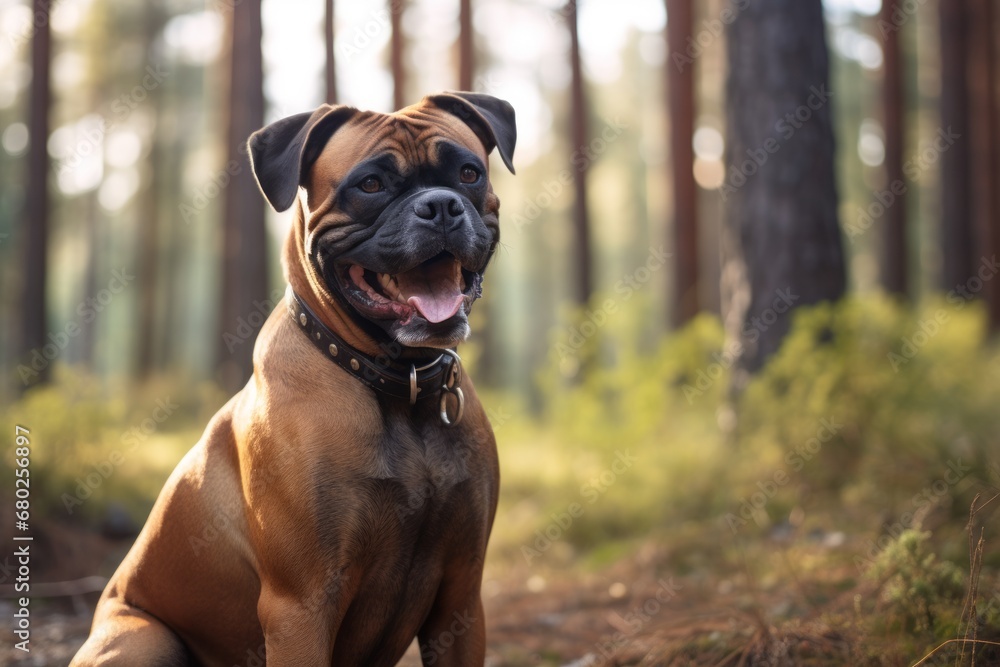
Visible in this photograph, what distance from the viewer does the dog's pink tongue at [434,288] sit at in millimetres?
2766

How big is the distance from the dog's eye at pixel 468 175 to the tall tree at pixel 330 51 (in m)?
4.42

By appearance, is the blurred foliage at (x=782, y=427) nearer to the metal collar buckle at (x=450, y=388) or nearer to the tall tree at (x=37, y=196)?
the metal collar buckle at (x=450, y=388)

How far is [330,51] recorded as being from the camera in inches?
283

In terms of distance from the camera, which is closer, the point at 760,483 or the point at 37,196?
the point at 760,483

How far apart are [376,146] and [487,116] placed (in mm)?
582

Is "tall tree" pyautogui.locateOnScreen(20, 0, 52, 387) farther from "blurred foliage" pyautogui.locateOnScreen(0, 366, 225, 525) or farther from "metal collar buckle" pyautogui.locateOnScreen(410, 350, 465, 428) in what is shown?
"metal collar buckle" pyautogui.locateOnScreen(410, 350, 465, 428)

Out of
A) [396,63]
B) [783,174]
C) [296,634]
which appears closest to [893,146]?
[396,63]

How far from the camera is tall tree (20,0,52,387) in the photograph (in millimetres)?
8641

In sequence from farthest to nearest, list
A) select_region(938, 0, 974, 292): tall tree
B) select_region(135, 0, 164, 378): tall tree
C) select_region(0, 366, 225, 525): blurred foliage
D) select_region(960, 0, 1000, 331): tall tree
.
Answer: select_region(135, 0, 164, 378): tall tree < select_region(960, 0, 1000, 331): tall tree < select_region(938, 0, 974, 292): tall tree < select_region(0, 366, 225, 525): blurred foliage

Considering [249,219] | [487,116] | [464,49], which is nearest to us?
[487,116]

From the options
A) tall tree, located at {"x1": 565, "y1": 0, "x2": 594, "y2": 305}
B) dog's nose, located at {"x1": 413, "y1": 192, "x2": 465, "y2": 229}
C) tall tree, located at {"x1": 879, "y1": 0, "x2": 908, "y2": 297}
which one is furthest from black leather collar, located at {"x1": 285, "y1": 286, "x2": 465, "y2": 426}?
tall tree, located at {"x1": 879, "y1": 0, "x2": 908, "y2": 297}

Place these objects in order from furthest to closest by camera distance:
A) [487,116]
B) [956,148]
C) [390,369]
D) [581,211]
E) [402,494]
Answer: [956,148], [581,211], [487,116], [390,369], [402,494]

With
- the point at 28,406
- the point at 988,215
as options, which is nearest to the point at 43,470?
the point at 28,406

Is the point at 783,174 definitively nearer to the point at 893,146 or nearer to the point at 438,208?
the point at 438,208
